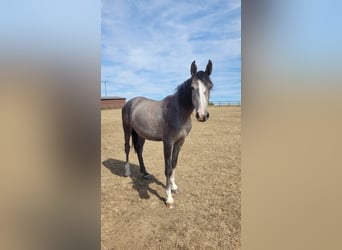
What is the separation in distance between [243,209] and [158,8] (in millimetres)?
1090

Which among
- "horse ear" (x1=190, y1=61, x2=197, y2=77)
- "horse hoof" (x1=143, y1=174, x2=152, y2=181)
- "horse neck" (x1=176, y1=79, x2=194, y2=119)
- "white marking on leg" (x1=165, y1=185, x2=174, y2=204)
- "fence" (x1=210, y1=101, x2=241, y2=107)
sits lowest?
"white marking on leg" (x1=165, y1=185, x2=174, y2=204)

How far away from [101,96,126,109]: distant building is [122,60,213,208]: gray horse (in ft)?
0.17

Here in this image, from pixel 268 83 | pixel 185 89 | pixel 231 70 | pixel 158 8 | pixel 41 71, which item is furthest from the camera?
pixel 185 89

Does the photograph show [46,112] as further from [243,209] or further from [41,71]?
[243,209]

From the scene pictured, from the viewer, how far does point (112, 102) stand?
3.59ft

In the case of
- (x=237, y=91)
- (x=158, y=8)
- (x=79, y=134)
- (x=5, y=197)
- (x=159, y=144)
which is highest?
(x=158, y=8)

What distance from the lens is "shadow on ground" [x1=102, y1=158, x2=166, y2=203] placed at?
1.34m

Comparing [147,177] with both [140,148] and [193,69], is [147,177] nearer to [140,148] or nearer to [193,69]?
[140,148]

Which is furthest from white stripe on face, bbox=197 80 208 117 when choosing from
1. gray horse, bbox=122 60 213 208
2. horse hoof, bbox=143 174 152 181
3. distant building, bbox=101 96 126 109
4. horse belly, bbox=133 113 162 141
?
horse hoof, bbox=143 174 152 181

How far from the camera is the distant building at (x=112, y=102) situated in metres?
1.04

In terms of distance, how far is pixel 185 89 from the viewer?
1276 mm

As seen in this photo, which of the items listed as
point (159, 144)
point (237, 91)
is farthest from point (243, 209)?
point (159, 144)

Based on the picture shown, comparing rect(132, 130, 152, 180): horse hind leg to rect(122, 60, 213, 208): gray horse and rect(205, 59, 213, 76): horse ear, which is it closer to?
rect(122, 60, 213, 208): gray horse

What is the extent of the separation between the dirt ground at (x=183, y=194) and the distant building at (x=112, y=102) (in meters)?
0.03
